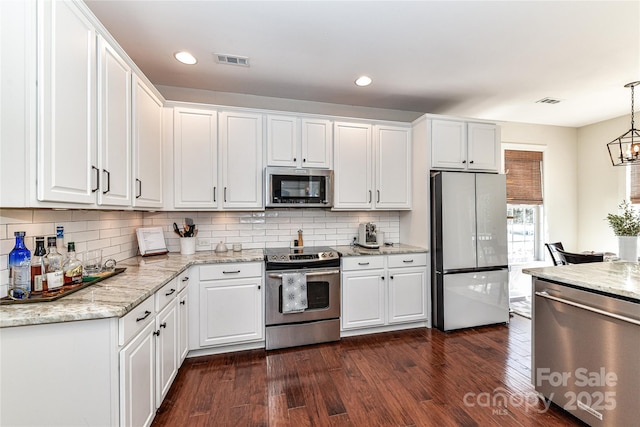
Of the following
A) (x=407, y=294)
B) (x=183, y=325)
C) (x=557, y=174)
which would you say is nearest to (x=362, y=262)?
(x=407, y=294)

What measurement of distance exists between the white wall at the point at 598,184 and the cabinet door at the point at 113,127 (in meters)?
6.21

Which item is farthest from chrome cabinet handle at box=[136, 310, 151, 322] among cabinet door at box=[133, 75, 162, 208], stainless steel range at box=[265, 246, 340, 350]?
stainless steel range at box=[265, 246, 340, 350]

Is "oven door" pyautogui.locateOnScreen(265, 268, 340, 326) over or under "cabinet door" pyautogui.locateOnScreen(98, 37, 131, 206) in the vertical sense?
under

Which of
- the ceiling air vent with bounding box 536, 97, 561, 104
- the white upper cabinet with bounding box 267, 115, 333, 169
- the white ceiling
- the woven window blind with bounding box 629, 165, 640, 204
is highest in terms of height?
the ceiling air vent with bounding box 536, 97, 561, 104

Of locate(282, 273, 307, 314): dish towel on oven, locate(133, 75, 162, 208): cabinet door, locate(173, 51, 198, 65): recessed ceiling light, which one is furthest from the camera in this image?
locate(282, 273, 307, 314): dish towel on oven

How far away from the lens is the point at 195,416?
1.89 m

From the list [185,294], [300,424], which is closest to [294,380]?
[300,424]

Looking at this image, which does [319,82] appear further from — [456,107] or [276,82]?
[456,107]

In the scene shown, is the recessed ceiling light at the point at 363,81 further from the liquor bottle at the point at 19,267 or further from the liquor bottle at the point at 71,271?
the liquor bottle at the point at 19,267

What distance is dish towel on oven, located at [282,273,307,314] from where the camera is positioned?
2.73 m

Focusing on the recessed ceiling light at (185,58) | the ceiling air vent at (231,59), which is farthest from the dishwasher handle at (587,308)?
the recessed ceiling light at (185,58)

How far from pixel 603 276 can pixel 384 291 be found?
1.79 meters

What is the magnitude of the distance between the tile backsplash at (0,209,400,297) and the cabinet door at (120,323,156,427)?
0.85 m

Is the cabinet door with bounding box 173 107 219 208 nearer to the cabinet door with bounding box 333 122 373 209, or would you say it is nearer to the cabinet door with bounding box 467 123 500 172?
the cabinet door with bounding box 333 122 373 209
